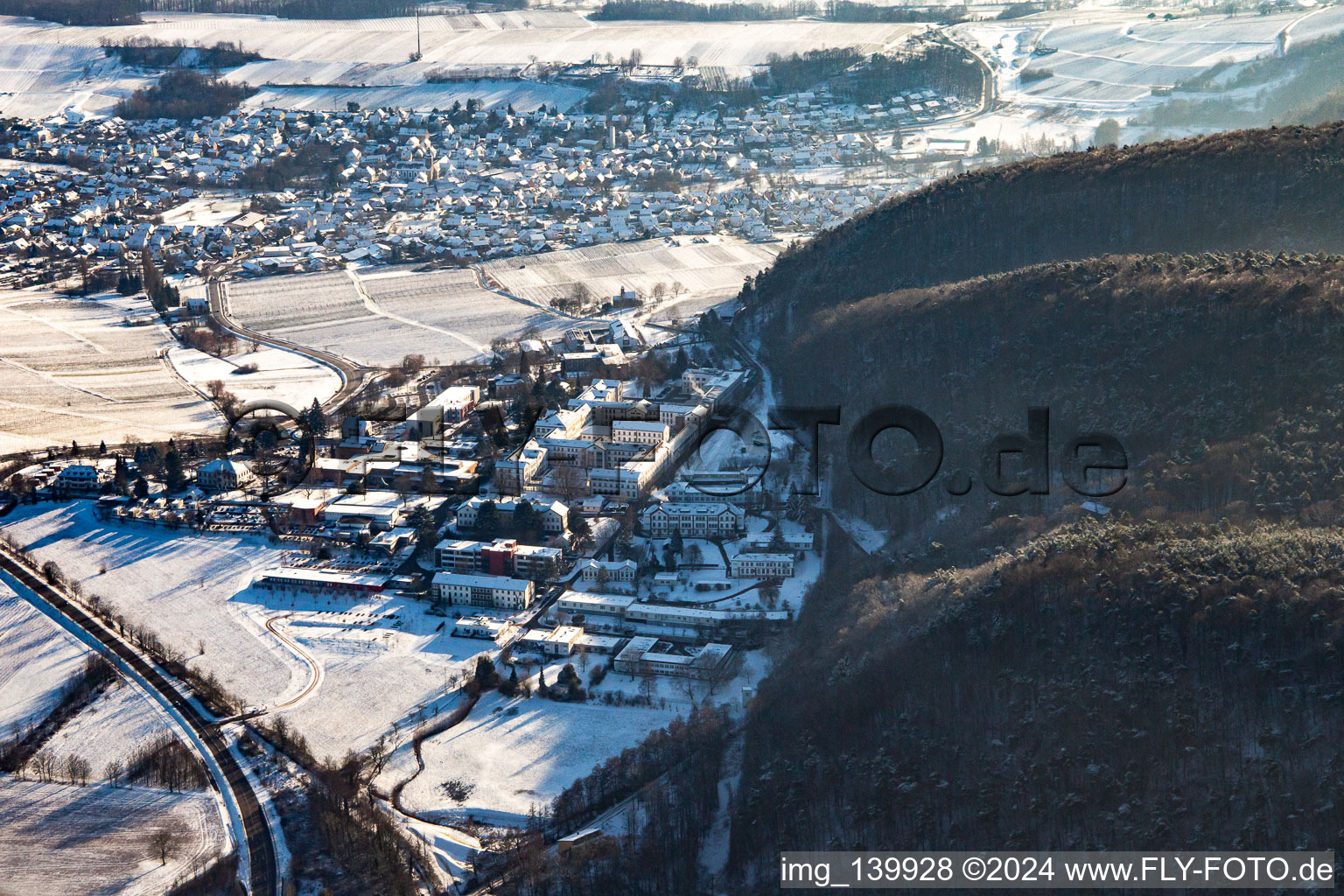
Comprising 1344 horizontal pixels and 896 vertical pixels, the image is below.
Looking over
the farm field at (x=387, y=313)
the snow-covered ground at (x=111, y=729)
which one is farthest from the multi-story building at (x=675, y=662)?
the farm field at (x=387, y=313)

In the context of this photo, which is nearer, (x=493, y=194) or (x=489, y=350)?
(x=489, y=350)

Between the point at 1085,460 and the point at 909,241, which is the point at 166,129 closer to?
the point at 909,241

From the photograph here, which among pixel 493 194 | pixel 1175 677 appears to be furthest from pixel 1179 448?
pixel 493 194

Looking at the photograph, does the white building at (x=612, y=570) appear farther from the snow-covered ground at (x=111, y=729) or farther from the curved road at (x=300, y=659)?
the snow-covered ground at (x=111, y=729)

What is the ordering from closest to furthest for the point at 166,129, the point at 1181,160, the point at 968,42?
the point at 1181,160, the point at 166,129, the point at 968,42

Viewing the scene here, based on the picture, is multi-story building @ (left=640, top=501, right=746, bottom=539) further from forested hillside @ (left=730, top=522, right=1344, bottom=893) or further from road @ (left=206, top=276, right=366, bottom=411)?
road @ (left=206, top=276, right=366, bottom=411)

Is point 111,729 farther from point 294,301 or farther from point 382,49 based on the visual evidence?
point 382,49

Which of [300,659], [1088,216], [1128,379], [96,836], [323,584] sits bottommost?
[96,836]

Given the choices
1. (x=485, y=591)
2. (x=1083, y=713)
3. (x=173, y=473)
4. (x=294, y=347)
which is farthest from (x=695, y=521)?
(x=294, y=347)
